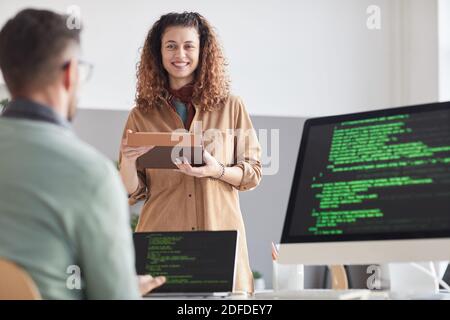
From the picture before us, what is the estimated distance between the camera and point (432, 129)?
171 cm

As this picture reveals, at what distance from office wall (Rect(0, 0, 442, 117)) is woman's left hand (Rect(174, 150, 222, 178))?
322cm

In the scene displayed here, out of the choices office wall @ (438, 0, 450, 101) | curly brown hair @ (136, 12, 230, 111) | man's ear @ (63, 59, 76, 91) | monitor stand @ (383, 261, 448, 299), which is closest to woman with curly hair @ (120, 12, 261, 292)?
curly brown hair @ (136, 12, 230, 111)

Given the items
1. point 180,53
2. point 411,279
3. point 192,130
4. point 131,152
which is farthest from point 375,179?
point 180,53

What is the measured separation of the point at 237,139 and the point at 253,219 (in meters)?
3.13

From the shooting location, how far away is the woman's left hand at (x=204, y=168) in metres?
2.61

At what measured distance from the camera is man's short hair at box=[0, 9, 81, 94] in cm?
143

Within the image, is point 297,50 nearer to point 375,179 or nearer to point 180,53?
point 180,53

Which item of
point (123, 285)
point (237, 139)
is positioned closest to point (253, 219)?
point (237, 139)

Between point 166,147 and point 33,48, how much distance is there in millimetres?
1099

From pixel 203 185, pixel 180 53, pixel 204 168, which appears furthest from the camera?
pixel 180 53

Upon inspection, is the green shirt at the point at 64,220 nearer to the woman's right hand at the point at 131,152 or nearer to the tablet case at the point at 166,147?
the tablet case at the point at 166,147

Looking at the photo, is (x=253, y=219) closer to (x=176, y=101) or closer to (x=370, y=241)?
(x=176, y=101)

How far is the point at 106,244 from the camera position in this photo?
1306 millimetres

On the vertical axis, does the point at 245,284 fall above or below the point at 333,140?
below
